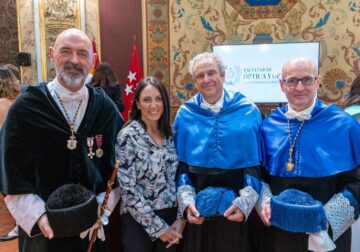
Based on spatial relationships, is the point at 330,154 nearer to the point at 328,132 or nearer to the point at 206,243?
the point at 328,132

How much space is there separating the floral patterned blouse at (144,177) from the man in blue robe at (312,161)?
537 millimetres

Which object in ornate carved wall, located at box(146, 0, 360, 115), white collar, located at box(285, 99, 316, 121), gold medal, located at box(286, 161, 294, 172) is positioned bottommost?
gold medal, located at box(286, 161, 294, 172)

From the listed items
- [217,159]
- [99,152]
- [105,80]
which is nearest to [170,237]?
[217,159]

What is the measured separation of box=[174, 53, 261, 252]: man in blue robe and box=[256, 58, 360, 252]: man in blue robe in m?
0.12

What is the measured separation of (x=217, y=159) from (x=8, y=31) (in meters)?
7.40

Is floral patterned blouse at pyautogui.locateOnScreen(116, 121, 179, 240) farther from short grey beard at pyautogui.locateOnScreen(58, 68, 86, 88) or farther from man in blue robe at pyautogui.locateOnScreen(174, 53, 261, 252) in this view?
short grey beard at pyautogui.locateOnScreen(58, 68, 86, 88)

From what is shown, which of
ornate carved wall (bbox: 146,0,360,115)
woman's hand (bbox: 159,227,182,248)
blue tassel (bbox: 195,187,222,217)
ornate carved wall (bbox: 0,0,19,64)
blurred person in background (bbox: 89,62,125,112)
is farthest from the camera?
ornate carved wall (bbox: 0,0,19,64)

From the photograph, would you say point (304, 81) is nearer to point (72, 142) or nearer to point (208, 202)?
point (208, 202)

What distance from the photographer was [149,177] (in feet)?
6.09

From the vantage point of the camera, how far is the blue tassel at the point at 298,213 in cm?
149

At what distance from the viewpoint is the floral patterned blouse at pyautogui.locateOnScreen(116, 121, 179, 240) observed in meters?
1.80

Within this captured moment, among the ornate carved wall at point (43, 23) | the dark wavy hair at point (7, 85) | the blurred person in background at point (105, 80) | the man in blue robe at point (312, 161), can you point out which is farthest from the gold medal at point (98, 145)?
the ornate carved wall at point (43, 23)

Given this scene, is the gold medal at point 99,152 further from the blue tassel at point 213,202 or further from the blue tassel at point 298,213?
the blue tassel at point 298,213

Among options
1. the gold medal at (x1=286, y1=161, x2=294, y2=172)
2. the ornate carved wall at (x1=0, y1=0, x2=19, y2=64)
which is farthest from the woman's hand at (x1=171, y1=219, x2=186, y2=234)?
the ornate carved wall at (x1=0, y1=0, x2=19, y2=64)
